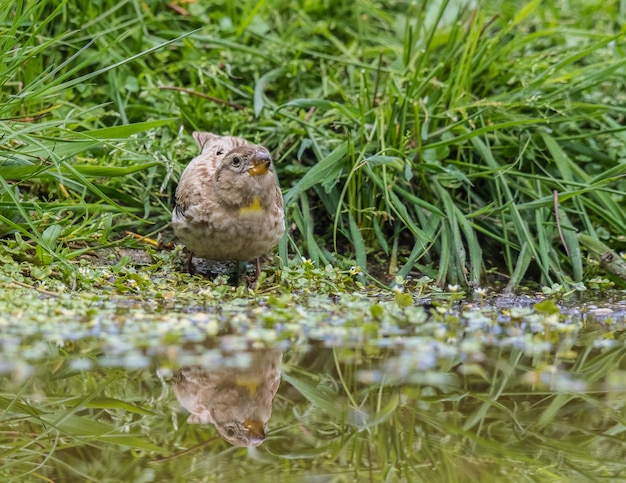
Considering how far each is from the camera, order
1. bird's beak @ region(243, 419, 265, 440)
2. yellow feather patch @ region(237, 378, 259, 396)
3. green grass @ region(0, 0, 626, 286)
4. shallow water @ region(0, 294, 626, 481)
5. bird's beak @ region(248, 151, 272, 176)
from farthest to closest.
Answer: green grass @ region(0, 0, 626, 286), bird's beak @ region(248, 151, 272, 176), yellow feather patch @ region(237, 378, 259, 396), bird's beak @ region(243, 419, 265, 440), shallow water @ region(0, 294, 626, 481)

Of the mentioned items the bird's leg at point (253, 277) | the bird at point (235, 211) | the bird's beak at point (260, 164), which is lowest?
the bird's leg at point (253, 277)

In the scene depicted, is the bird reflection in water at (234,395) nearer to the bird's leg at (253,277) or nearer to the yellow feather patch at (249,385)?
the yellow feather patch at (249,385)

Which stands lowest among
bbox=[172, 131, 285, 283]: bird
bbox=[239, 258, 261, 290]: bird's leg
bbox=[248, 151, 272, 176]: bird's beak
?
bbox=[239, 258, 261, 290]: bird's leg

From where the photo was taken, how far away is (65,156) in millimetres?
5359

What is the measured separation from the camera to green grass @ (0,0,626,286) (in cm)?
547

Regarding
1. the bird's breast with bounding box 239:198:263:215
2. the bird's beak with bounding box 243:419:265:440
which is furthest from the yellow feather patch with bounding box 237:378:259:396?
the bird's breast with bounding box 239:198:263:215

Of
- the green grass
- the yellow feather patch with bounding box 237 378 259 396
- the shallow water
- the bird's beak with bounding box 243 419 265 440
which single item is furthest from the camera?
the green grass

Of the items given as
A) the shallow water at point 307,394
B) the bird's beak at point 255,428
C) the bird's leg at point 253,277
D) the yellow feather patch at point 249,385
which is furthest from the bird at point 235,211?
the bird's beak at point 255,428

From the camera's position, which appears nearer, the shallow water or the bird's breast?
the shallow water

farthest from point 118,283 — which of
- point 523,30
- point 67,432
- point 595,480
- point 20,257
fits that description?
point 523,30

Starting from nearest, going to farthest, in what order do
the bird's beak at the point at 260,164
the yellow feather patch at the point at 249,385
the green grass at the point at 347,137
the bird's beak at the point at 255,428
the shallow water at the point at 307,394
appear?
1. the shallow water at the point at 307,394
2. the bird's beak at the point at 255,428
3. the yellow feather patch at the point at 249,385
4. the bird's beak at the point at 260,164
5. the green grass at the point at 347,137

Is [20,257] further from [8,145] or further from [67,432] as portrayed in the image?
[67,432]

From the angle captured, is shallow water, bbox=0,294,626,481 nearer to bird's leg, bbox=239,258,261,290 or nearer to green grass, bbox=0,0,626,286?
bird's leg, bbox=239,258,261,290

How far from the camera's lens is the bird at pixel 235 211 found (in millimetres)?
5258
